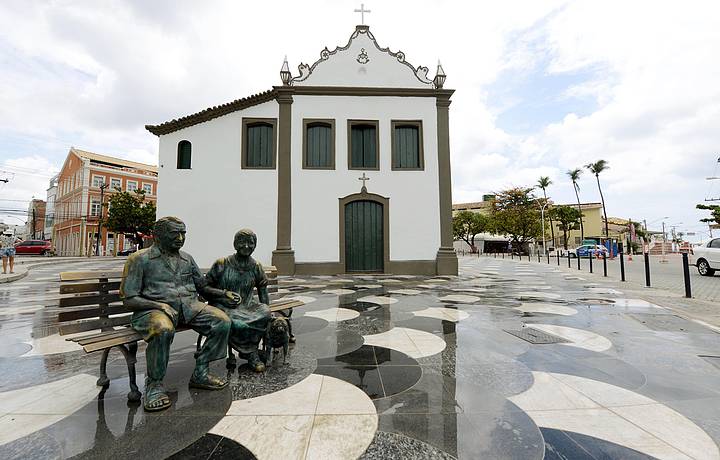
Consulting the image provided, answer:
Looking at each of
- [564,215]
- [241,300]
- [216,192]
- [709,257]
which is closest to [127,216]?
[216,192]

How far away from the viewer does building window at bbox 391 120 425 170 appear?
42.6 ft

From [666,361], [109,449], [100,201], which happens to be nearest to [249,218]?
[109,449]

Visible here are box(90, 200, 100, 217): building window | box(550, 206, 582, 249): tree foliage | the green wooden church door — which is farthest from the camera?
box(550, 206, 582, 249): tree foliage

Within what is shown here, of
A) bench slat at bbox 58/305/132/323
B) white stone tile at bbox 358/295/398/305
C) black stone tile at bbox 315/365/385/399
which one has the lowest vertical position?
black stone tile at bbox 315/365/385/399

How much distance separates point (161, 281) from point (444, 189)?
11.6m

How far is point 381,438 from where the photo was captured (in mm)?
1866

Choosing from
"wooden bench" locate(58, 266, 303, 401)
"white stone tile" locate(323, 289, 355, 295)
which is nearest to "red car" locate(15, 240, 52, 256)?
"white stone tile" locate(323, 289, 355, 295)

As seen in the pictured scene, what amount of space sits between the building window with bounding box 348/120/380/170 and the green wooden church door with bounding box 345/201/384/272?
1722 millimetres

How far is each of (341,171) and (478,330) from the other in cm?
957

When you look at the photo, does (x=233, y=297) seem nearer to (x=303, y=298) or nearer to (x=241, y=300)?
(x=241, y=300)

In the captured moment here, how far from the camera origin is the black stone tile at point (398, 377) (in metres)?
2.54

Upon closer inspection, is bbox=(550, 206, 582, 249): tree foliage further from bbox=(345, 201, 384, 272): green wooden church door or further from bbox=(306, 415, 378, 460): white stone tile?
bbox=(306, 415, 378, 460): white stone tile

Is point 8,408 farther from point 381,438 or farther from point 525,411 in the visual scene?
point 525,411

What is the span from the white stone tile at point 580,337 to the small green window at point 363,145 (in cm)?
967
